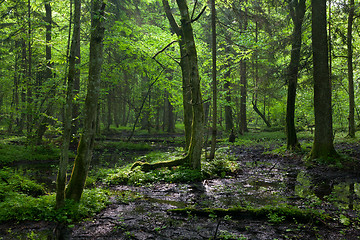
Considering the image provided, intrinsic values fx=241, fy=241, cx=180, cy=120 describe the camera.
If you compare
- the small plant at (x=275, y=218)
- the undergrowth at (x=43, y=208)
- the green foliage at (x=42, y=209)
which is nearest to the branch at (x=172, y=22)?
the undergrowth at (x=43, y=208)

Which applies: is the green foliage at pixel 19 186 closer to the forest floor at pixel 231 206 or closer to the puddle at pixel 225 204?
the forest floor at pixel 231 206

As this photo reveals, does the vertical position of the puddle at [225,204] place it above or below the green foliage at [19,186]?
below

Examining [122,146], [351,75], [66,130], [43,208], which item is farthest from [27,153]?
[351,75]

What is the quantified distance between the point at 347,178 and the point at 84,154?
26.9 ft

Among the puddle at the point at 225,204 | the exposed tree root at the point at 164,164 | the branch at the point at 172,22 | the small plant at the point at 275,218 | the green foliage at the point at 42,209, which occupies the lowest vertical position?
the puddle at the point at 225,204

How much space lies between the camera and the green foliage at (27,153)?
481 inches

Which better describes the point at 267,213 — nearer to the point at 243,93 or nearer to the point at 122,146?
the point at 122,146

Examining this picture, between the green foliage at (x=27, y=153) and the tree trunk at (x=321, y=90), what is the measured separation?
1361 centimetres

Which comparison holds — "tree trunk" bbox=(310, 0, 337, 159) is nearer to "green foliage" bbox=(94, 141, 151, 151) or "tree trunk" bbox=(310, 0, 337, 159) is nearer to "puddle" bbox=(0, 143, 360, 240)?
"puddle" bbox=(0, 143, 360, 240)

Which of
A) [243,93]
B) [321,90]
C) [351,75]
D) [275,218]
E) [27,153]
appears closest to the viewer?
[275,218]

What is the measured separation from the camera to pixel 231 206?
5.85 metres

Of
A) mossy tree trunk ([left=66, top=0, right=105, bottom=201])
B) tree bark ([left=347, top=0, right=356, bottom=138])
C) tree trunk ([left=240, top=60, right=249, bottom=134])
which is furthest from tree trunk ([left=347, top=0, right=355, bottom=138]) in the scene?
mossy tree trunk ([left=66, top=0, right=105, bottom=201])

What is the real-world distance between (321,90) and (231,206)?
7072 millimetres

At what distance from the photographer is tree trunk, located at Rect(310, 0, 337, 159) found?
9.81 m
